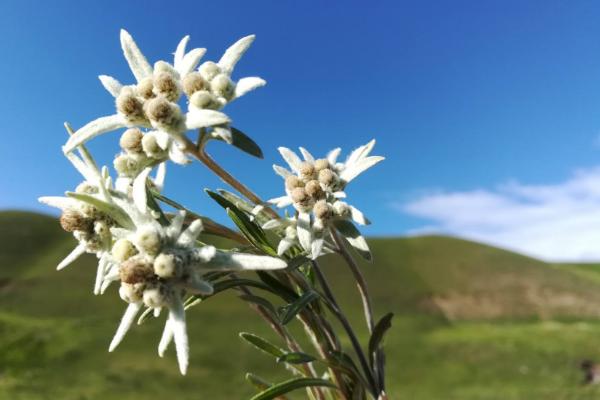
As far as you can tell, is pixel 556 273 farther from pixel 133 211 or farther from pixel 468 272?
pixel 133 211

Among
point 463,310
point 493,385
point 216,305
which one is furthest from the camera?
point 463,310

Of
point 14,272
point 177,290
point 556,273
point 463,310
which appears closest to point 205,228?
point 177,290

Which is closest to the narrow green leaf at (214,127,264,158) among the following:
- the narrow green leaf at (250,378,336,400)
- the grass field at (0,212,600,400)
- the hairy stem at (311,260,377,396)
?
the hairy stem at (311,260,377,396)

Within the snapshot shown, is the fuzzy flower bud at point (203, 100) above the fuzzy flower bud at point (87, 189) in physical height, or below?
above

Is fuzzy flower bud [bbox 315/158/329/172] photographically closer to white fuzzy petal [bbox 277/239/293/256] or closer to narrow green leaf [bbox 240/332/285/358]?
white fuzzy petal [bbox 277/239/293/256]

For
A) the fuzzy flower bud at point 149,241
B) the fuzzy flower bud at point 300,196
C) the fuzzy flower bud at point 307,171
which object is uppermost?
the fuzzy flower bud at point 307,171

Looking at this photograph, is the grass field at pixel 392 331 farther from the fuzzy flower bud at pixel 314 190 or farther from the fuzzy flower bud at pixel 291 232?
the fuzzy flower bud at pixel 314 190

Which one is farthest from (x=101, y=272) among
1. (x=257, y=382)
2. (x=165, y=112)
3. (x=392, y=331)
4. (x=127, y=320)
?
(x=392, y=331)

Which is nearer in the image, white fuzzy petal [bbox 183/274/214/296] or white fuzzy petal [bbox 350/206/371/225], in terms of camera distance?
white fuzzy petal [bbox 183/274/214/296]

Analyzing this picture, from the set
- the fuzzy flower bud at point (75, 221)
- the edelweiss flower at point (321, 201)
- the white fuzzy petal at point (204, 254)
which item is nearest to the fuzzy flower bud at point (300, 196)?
the edelweiss flower at point (321, 201)
